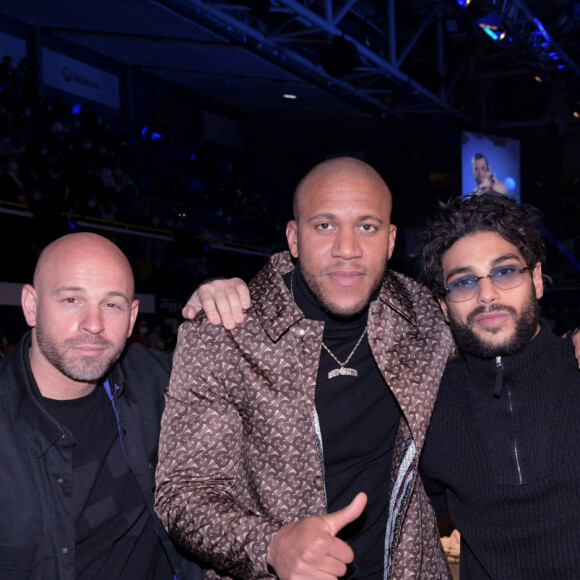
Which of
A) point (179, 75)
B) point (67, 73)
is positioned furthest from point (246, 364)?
point (179, 75)

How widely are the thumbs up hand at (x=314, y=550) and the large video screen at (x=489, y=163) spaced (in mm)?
12874

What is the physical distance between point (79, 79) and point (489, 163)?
349 inches

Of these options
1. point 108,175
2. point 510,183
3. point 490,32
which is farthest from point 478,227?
point 510,183

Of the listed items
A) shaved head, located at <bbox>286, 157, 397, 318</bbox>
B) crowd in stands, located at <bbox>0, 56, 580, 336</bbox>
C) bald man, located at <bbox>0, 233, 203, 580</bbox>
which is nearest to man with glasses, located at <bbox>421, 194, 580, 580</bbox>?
shaved head, located at <bbox>286, 157, 397, 318</bbox>

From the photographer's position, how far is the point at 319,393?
2.42 m

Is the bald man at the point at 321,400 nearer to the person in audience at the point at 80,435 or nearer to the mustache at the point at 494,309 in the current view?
the mustache at the point at 494,309

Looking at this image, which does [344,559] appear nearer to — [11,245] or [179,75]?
[11,245]

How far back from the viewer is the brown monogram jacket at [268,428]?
2.12 metres

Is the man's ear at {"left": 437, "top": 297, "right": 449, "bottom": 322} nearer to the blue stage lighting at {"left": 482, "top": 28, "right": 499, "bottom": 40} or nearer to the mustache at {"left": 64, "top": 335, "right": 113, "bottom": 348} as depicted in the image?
the mustache at {"left": 64, "top": 335, "right": 113, "bottom": 348}

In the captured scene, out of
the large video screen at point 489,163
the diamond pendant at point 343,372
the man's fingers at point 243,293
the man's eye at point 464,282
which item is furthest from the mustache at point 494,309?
the large video screen at point 489,163

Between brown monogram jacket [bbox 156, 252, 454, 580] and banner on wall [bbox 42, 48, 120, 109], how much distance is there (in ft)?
40.0

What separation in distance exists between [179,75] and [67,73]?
2689 mm

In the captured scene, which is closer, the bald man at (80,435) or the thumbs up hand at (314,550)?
the thumbs up hand at (314,550)

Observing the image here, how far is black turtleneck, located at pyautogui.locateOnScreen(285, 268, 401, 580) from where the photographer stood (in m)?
2.35
